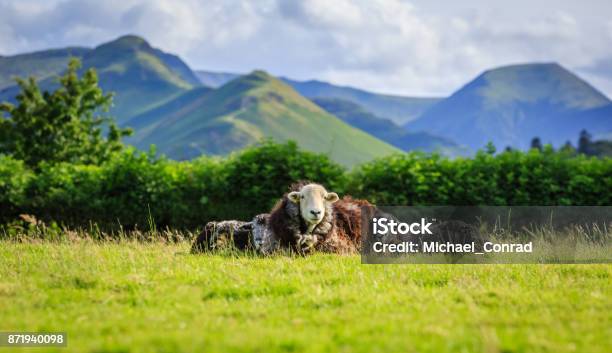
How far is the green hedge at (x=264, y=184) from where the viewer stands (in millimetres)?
15508

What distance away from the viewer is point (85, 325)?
5633mm

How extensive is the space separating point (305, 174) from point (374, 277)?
8.41 meters

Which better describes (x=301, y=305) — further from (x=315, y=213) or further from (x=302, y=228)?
(x=302, y=228)

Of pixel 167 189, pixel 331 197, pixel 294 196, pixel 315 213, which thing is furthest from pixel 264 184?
pixel 315 213

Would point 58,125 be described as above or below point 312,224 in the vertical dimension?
above

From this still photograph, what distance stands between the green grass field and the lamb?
3.67 feet

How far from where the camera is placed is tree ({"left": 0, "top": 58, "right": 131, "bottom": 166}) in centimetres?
2420

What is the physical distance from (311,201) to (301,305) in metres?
4.05

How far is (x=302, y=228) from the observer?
417 inches

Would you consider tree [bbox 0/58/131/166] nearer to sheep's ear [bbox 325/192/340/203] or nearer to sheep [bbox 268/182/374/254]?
sheep [bbox 268/182/374/254]

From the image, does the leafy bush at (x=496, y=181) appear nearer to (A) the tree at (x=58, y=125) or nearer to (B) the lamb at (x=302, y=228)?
(B) the lamb at (x=302, y=228)

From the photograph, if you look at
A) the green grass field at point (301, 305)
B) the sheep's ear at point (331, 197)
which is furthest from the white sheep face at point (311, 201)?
the green grass field at point (301, 305)

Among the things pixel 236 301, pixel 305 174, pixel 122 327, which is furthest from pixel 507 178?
pixel 122 327

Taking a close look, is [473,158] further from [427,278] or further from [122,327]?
[122,327]
